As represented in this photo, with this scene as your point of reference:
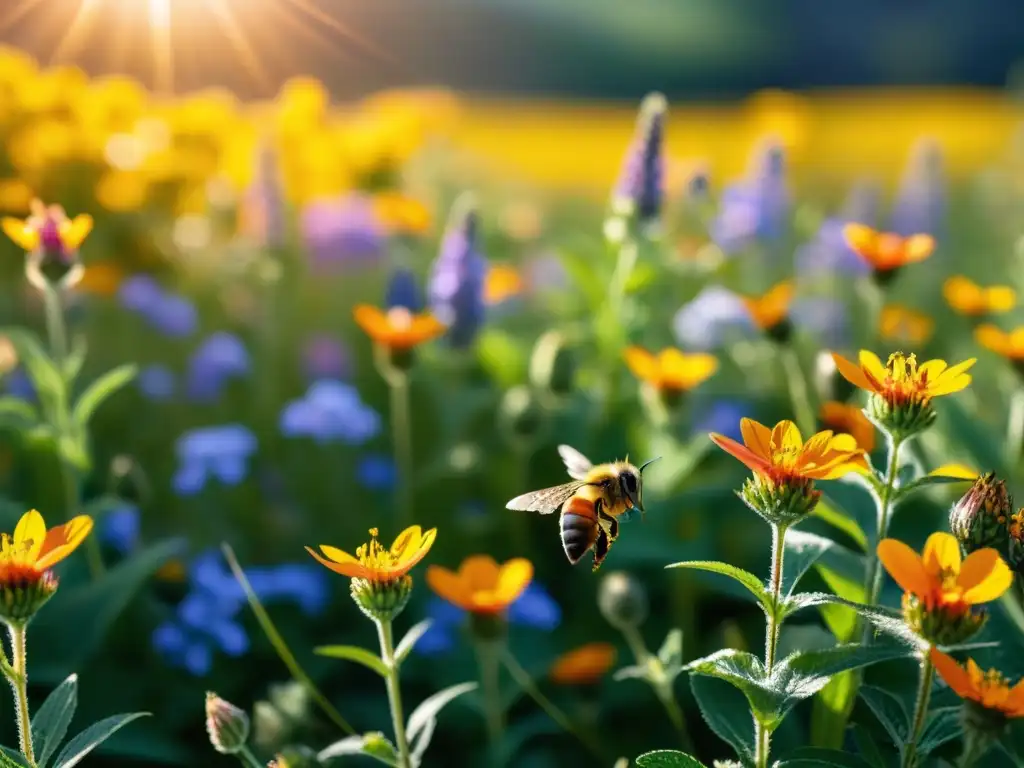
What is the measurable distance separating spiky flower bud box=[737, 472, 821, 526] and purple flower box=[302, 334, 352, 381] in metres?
2.56

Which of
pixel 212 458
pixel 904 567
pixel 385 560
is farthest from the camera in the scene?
pixel 212 458

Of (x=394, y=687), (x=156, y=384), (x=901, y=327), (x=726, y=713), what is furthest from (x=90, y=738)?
(x=901, y=327)

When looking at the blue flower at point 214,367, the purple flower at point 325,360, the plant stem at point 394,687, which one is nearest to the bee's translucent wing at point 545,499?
the plant stem at point 394,687

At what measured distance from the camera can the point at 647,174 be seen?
306 cm

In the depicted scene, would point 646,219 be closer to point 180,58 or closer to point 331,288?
point 331,288

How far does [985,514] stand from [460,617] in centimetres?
146

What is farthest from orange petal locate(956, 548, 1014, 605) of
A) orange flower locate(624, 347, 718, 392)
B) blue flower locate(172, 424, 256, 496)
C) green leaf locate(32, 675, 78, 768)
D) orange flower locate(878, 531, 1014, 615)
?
blue flower locate(172, 424, 256, 496)

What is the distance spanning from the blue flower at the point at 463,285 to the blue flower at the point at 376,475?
1.43 ft

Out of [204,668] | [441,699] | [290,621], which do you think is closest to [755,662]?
[441,699]

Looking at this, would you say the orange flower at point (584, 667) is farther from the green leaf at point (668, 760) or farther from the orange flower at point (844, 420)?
the green leaf at point (668, 760)

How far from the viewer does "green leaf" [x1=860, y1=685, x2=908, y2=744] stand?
1.56 m

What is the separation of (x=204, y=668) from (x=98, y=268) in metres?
1.90

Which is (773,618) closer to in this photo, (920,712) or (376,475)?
(920,712)

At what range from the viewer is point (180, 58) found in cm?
788
